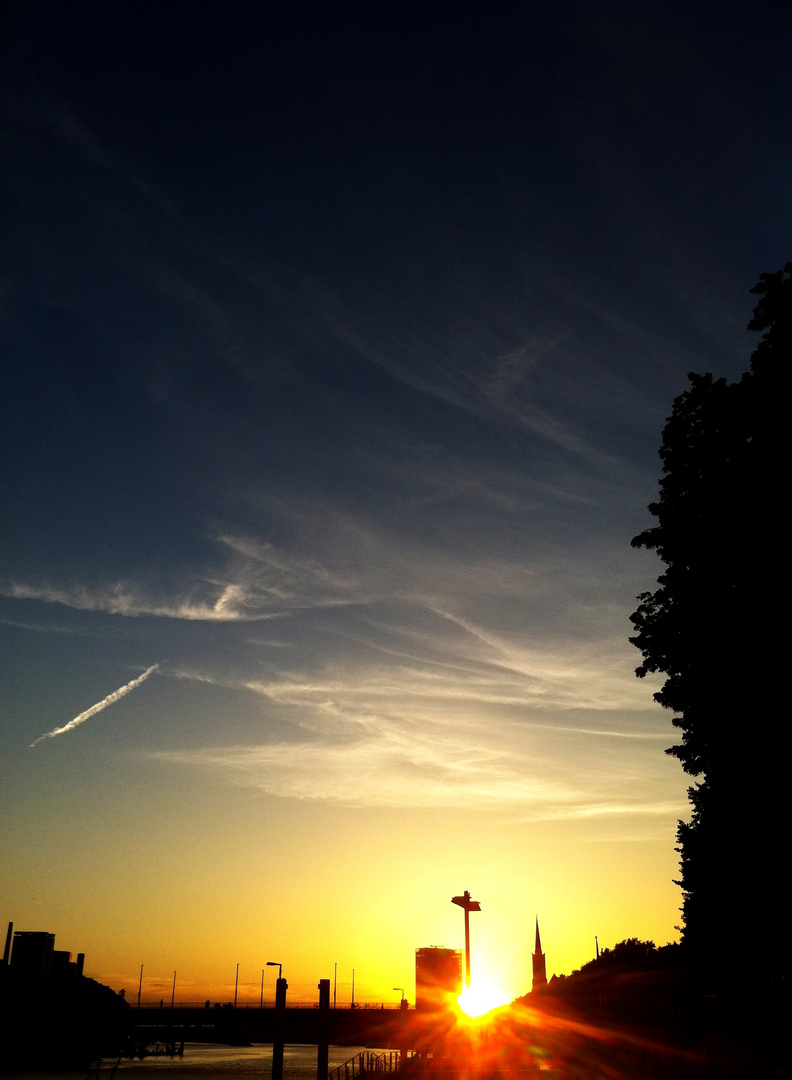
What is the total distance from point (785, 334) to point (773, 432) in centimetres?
250

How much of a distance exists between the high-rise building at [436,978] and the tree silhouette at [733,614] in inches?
1612

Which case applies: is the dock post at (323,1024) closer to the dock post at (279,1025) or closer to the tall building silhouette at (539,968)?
the dock post at (279,1025)

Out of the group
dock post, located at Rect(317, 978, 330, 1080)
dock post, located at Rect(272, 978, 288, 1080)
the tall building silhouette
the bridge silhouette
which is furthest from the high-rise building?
the tall building silhouette

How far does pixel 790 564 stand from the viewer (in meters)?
18.9

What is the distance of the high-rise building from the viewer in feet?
192

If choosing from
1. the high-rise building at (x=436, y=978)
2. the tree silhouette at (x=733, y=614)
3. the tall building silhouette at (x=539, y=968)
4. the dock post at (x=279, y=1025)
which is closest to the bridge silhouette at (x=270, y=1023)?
the high-rise building at (x=436, y=978)

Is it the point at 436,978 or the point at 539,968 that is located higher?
the point at 436,978

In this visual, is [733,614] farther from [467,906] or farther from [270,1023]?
[270,1023]

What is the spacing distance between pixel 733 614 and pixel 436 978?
5024 cm

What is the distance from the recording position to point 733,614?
19.5m

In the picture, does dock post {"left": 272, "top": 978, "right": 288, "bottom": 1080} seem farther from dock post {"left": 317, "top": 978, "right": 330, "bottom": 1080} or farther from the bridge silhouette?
the bridge silhouette

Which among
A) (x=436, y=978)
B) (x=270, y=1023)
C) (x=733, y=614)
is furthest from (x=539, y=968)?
(x=733, y=614)

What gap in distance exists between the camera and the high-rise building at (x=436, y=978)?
192 ft

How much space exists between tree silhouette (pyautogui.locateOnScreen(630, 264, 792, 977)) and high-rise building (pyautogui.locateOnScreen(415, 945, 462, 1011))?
40.9m
